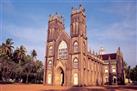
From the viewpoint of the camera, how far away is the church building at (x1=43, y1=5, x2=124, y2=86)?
4775cm

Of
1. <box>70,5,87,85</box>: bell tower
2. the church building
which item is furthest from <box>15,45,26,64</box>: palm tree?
<box>70,5,87,85</box>: bell tower

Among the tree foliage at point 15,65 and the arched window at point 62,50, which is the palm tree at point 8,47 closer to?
the tree foliage at point 15,65

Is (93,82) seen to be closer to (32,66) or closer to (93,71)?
(93,71)

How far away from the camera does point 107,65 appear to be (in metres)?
70.9

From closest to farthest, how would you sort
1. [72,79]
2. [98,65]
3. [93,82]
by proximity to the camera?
1. [72,79]
2. [93,82]
3. [98,65]

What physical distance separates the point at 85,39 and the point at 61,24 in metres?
11.0

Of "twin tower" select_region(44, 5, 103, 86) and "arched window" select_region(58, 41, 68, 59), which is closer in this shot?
"twin tower" select_region(44, 5, 103, 86)

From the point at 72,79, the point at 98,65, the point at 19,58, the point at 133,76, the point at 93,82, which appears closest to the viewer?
the point at 72,79

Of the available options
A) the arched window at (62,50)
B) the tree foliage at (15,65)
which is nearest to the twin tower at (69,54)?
the arched window at (62,50)

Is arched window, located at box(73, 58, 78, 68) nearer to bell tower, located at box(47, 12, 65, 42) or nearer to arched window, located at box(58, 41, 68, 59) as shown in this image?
arched window, located at box(58, 41, 68, 59)

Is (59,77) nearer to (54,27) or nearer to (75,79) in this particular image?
(75,79)

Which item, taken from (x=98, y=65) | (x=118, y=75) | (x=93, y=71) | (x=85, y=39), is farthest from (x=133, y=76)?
(x=85, y=39)

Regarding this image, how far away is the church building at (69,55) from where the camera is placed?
157 ft

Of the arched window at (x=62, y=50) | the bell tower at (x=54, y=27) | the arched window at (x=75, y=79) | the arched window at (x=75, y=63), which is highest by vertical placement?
the bell tower at (x=54, y=27)
